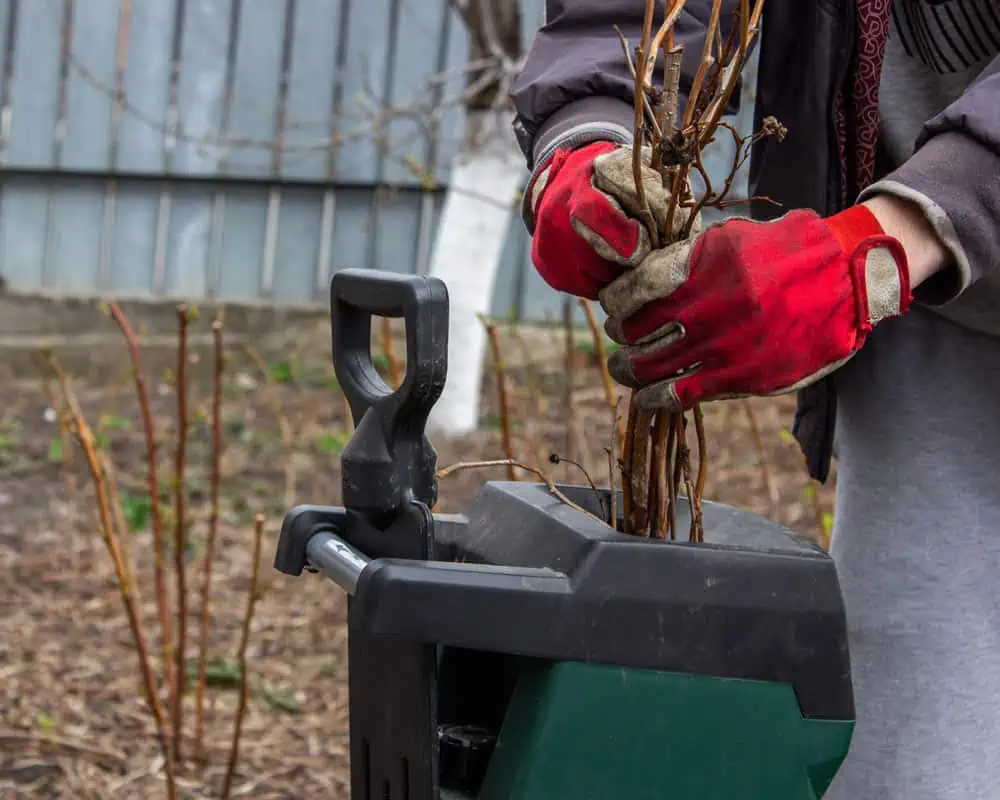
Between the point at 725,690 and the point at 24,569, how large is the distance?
2988mm

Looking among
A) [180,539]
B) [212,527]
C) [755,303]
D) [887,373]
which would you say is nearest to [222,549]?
[212,527]

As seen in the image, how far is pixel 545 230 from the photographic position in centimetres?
132

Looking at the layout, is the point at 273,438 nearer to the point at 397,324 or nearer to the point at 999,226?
the point at 397,324

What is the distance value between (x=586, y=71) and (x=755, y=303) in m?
0.49

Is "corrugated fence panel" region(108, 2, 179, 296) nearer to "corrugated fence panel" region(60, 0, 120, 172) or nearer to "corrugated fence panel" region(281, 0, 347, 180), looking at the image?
"corrugated fence panel" region(60, 0, 120, 172)

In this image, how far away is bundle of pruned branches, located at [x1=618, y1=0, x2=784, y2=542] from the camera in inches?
49.5

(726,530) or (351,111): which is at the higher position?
(351,111)

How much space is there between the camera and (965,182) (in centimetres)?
126

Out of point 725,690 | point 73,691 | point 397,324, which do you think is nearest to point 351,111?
point 397,324

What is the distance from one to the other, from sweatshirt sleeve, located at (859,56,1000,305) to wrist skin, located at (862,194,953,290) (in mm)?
11

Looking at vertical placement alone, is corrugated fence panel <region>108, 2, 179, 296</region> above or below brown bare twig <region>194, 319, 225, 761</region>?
above

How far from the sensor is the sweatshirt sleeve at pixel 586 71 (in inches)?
59.8

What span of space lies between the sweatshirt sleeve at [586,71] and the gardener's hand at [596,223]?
0.54 ft

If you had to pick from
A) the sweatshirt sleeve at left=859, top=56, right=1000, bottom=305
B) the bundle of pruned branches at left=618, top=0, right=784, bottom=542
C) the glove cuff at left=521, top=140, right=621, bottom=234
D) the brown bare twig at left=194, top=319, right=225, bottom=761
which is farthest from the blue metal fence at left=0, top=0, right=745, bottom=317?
the sweatshirt sleeve at left=859, top=56, right=1000, bottom=305
